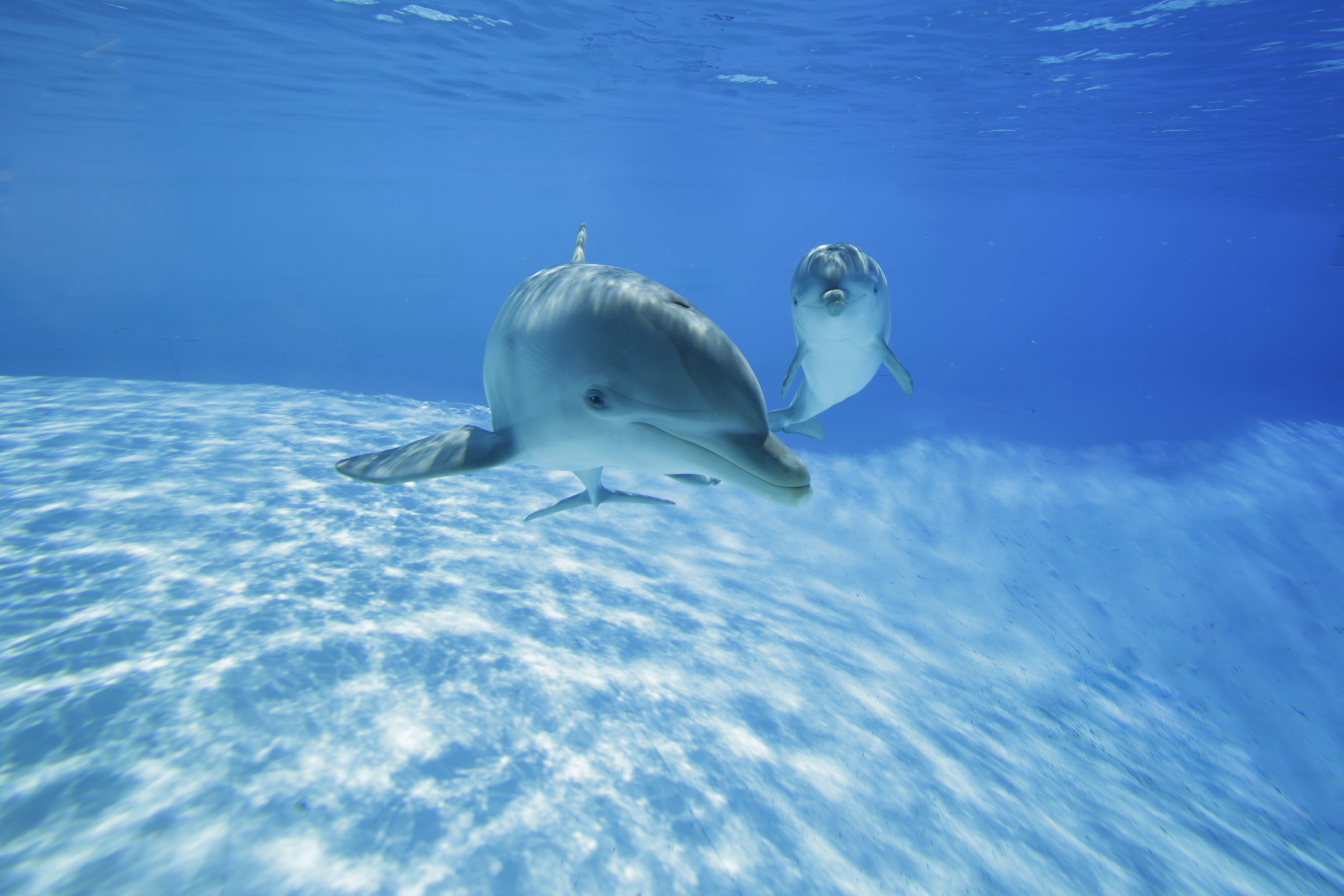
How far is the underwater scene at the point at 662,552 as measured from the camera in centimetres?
313

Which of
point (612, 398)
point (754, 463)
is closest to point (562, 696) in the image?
point (612, 398)

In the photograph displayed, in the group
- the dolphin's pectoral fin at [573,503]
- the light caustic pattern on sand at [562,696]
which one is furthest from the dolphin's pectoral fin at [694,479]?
the light caustic pattern on sand at [562,696]

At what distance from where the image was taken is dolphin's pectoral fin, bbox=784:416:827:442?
677cm

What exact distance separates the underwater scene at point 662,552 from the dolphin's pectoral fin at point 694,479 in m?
0.08

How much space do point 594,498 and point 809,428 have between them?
2.80 meters

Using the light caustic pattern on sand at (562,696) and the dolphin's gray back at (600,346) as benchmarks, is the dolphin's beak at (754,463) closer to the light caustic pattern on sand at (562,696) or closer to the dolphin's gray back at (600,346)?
the dolphin's gray back at (600,346)

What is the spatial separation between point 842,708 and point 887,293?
12.5 ft

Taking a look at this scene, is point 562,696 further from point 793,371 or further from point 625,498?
point 793,371

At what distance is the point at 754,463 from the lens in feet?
7.19

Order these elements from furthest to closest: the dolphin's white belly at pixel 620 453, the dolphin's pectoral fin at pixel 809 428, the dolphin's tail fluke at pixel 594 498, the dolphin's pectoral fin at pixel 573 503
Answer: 1. the dolphin's pectoral fin at pixel 809 428
2. the dolphin's pectoral fin at pixel 573 503
3. the dolphin's tail fluke at pixel 594 498
4. the dolphin's white belly at pixel 620 453

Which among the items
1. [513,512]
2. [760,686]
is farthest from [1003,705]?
[513,512]

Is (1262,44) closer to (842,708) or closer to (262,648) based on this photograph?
(842,708)

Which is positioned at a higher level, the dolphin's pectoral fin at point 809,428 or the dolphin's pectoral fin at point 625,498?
the dolphin's pectoral fin at point 809,428

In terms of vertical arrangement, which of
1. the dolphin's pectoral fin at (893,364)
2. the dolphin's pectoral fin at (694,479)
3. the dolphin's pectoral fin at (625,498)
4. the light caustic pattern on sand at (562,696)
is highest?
the dolphin's pectoral fin at (893,364)
